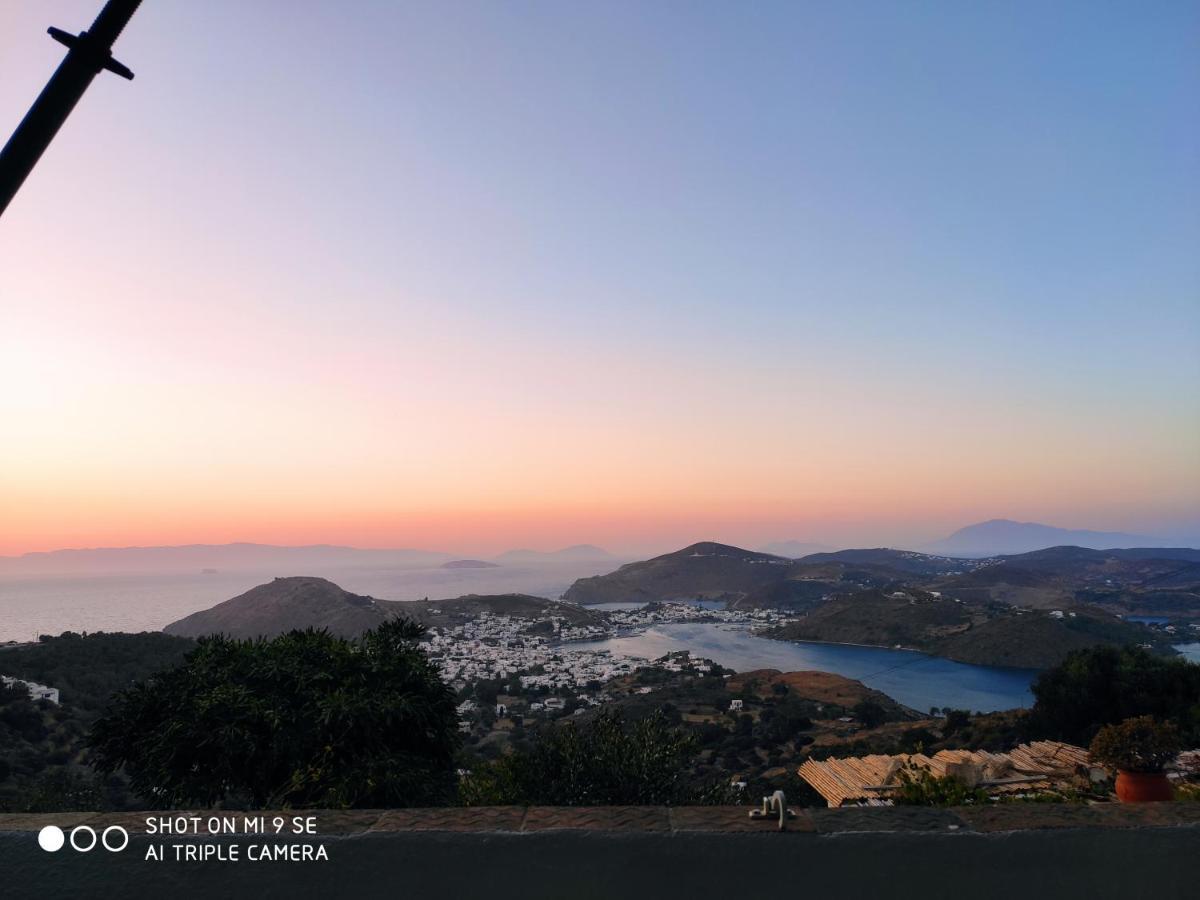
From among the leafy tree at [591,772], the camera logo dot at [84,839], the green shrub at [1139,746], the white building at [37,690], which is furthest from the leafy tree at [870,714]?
the camera logo dot at [84,839]

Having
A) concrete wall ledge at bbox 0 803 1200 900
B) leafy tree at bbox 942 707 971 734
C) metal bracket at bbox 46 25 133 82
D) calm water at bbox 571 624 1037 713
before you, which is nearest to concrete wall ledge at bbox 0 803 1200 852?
concrete wall ledge at bbox 0 803 1200 900

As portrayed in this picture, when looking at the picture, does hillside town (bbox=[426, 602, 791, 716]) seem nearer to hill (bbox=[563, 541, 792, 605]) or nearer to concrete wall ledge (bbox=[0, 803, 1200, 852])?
concrete wall ledge (bbox=[0, 803, 1200, 852])

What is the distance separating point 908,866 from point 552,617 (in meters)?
88.4

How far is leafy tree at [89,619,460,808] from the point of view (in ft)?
25.6

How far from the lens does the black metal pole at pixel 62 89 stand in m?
2.66

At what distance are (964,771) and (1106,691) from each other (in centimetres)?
1678

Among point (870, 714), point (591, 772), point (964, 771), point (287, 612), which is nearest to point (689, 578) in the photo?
point (287, 612)

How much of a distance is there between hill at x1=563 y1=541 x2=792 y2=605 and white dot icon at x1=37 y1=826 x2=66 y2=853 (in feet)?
420

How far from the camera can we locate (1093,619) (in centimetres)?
6444

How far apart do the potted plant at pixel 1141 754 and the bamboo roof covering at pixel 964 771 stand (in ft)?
8.77

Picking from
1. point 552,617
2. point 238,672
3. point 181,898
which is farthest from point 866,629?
point 181,898

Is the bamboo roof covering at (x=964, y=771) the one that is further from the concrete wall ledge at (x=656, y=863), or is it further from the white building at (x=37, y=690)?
the white building at (x=37, y=690)

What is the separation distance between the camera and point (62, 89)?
2.77 m

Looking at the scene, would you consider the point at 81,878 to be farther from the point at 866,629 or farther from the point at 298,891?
the point at 866,629
